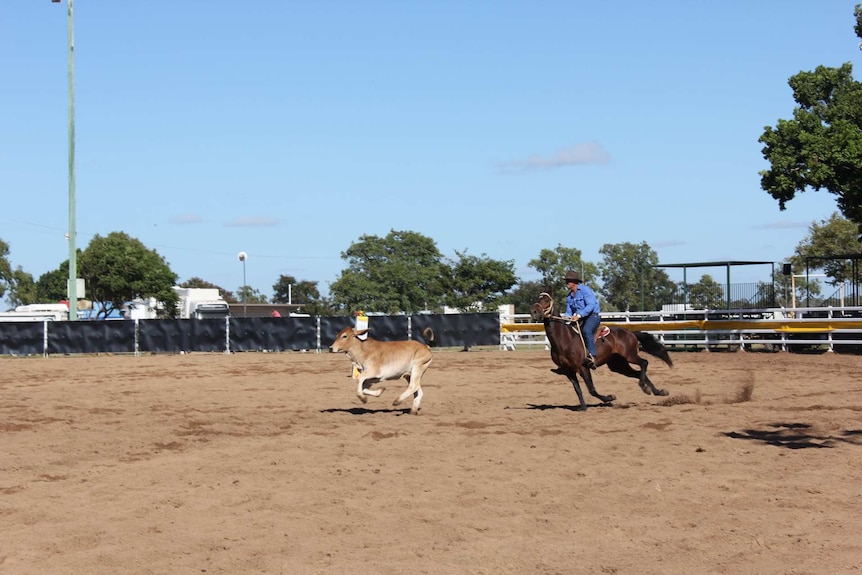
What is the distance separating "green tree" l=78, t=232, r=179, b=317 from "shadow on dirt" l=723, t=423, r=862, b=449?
67.2 m

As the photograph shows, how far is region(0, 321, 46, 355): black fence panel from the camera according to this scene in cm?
3681

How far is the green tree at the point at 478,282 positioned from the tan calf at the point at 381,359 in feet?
178

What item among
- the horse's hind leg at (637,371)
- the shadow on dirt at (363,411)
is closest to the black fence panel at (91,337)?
the shadow on dirt at (363,411)

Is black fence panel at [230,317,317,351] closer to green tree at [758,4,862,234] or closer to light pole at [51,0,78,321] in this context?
light pole at [51,0,78,321]

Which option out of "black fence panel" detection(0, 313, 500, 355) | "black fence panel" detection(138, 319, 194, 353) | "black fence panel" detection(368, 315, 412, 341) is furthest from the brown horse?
"black fence panel" detection(138, 319, 194, 353)

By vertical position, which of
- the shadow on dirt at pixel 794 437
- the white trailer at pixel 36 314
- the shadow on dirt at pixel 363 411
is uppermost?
the white trailer at pixel 36 314

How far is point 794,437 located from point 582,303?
4734mm

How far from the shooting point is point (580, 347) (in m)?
15.7

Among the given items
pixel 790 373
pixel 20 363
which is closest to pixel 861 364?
pixel 790 373

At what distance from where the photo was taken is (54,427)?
13.9 metres

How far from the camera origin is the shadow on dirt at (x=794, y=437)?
1127 cm

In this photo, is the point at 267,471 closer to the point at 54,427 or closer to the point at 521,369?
the point at 54,427

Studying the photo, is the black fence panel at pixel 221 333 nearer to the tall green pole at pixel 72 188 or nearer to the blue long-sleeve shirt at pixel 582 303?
the tall green pole at pixel 72 188

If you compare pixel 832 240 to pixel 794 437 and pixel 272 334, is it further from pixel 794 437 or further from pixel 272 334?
pixel 794 437
